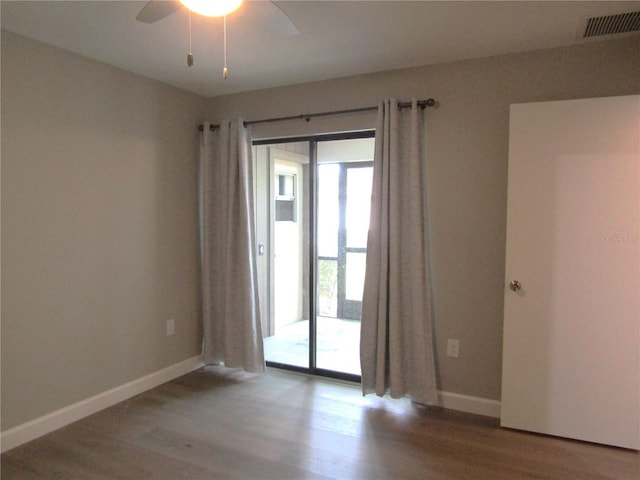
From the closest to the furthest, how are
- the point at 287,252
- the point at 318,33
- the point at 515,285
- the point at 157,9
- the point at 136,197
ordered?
the point at 157,9, the point at 318,33, the point at 515,285, the point at 136,197, the point at 287,252

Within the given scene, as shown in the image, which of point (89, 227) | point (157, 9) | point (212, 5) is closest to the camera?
point (212, 5)

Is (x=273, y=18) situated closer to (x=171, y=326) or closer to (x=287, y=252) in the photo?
(x=287, y=252)

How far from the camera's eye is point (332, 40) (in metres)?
2.40

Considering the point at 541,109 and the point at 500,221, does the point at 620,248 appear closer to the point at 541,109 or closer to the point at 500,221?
the point at 500,221

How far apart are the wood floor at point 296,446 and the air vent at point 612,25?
242cm

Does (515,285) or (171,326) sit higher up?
(515,285)

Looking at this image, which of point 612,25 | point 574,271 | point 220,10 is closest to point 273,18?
point 220,10

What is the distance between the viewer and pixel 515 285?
8.25 ft

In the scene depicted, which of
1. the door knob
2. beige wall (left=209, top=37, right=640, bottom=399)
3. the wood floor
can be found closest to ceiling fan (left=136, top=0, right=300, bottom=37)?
beige wall (left=209, top=37, right=640, bottom=399)

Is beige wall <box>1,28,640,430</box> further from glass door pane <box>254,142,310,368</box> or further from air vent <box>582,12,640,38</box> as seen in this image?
glass door pane <box>254,142,310,368</box>

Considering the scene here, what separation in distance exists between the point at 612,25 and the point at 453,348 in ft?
7.08

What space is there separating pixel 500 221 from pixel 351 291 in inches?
53.2

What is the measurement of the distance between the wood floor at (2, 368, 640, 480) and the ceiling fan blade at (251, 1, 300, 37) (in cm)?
216

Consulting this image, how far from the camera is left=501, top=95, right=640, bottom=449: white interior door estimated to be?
7.52ft
